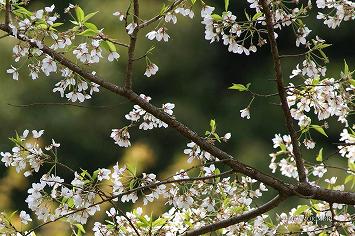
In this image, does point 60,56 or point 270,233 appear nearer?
point 60,56

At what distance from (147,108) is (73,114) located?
342 inches

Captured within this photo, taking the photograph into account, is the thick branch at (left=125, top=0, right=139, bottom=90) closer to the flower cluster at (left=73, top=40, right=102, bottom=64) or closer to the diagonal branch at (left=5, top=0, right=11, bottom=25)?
the flower cluster at (left=73, top=40, right=102, bottom=64)

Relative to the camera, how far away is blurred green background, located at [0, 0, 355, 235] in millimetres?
10211

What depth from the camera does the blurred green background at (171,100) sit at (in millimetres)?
10211

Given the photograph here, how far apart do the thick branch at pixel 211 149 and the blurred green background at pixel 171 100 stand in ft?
23.1

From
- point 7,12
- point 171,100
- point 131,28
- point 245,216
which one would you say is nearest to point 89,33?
point 131,28

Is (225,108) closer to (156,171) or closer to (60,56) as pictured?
(156,171)

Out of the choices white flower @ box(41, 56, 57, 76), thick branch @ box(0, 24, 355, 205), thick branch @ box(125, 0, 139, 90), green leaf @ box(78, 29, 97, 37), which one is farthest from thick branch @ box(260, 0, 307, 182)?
white flower @ box(41, 56, 57, 76)

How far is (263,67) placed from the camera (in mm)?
11797

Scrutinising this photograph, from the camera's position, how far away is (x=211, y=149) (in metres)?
2.12

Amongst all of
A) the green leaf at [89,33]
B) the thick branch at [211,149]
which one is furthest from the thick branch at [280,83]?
the green leaf at [89,33]

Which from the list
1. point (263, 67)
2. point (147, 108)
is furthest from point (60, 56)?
point (263, 67)

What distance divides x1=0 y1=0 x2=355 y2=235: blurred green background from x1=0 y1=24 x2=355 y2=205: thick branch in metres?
7.05

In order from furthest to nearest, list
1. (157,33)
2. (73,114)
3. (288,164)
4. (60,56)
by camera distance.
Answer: (73,114), (288,164), (157,33), (60,56)
